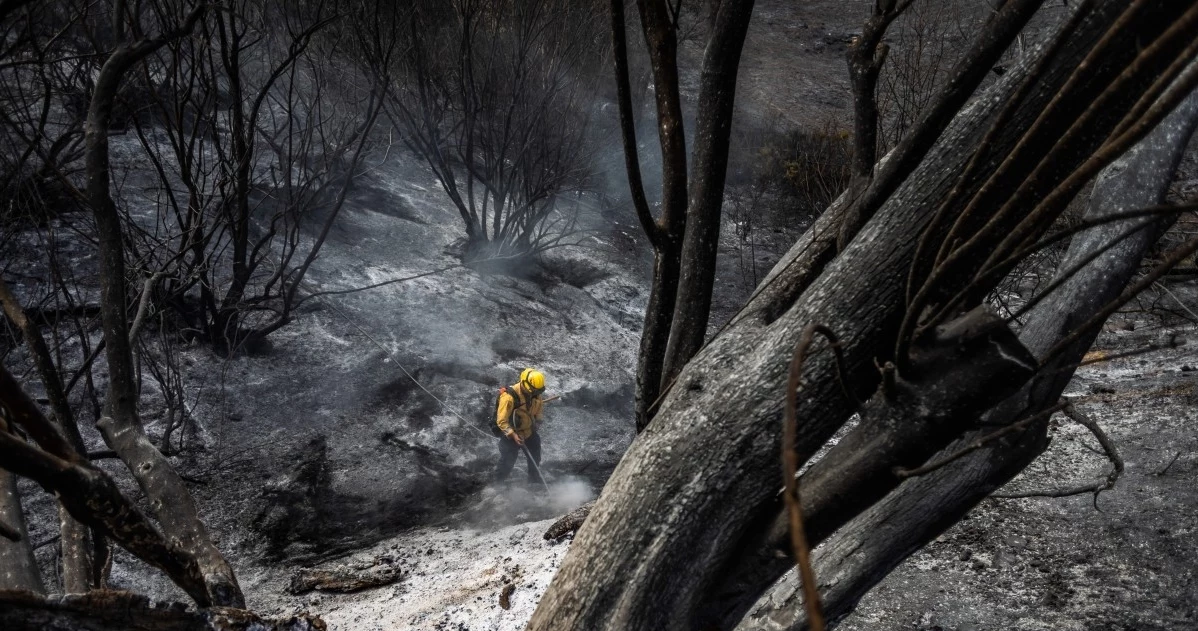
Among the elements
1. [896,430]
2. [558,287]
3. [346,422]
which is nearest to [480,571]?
[346,422]

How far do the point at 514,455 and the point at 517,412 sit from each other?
1.29 ft

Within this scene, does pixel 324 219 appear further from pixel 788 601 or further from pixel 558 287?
pixel 788 601

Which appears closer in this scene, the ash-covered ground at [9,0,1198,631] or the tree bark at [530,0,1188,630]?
the tree bark at [530,0,1188,630]

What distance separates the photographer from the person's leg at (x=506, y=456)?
251 inches

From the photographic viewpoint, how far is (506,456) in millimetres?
6410

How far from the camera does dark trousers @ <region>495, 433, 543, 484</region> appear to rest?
639cm

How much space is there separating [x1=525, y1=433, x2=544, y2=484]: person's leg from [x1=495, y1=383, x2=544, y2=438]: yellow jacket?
0.12 metres

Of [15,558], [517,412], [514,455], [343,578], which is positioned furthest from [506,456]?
[15,558]

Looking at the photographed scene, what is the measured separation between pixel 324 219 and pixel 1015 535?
764cm

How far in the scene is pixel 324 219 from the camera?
9031 millimetres

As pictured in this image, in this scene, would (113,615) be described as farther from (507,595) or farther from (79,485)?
(507,595)

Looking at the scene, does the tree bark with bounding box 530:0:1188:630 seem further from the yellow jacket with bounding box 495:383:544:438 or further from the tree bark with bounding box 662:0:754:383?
the yellow jacket with bounding box 495:383:544:438

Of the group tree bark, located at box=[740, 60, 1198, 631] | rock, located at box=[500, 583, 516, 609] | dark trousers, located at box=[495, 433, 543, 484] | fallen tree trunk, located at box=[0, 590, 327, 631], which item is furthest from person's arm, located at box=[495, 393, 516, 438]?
fallen tree trunk, located at box=[0, 590, 327, 631]

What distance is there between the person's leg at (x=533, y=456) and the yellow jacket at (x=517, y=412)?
12 cm
